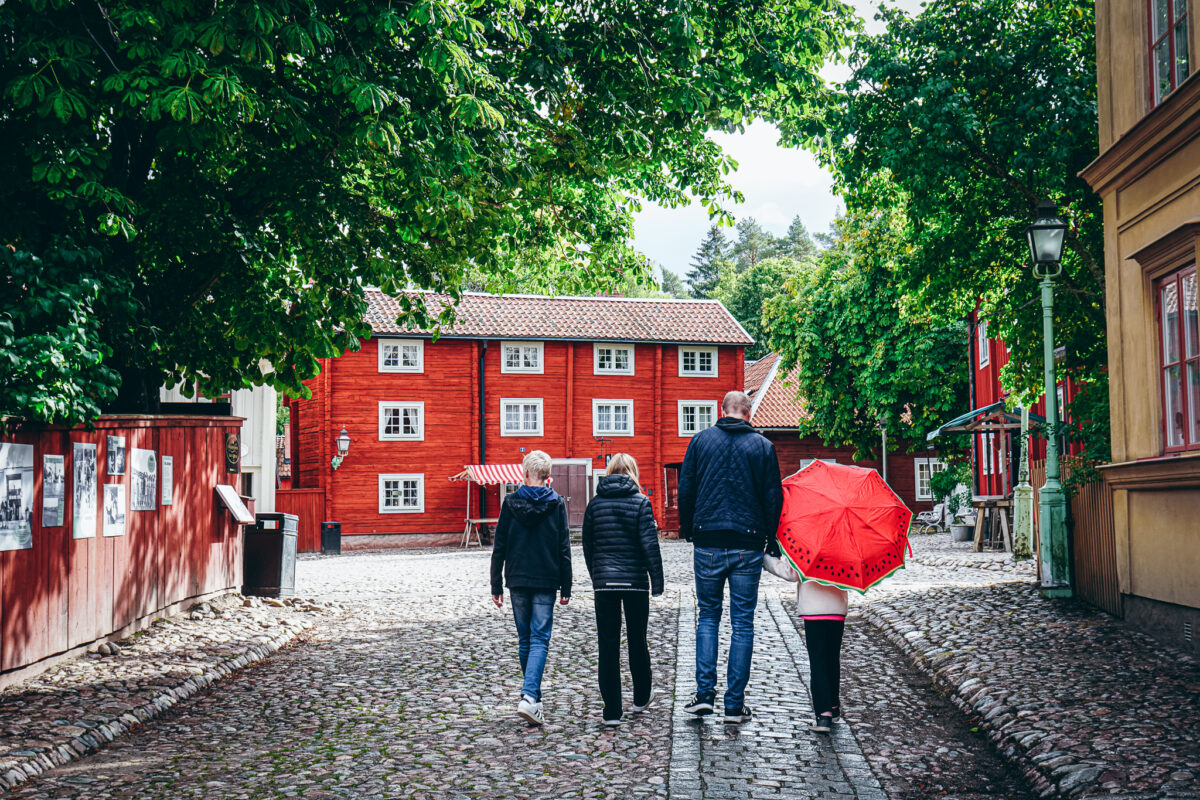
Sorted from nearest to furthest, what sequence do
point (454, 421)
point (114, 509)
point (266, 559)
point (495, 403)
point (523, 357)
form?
point (114, 509) < point (266, 559) < point (454, 421) < point (495, 403) < point (523, 357)

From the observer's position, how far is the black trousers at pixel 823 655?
6754mm

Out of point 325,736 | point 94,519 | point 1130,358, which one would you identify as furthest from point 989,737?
point 94,519

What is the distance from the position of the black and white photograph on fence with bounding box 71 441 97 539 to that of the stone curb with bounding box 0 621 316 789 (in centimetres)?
165

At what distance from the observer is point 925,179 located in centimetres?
1384

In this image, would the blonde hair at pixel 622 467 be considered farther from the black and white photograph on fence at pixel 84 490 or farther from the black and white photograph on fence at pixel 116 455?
the black and white photograph on fence at pixel 116 455

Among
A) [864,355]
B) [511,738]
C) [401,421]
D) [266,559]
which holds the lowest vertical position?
[511,738]

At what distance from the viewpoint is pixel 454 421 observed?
37.9 metres

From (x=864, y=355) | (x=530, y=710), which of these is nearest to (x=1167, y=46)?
(x=530, y=710)

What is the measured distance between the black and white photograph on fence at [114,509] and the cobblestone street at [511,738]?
188 cm

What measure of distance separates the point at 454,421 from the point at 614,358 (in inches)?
255

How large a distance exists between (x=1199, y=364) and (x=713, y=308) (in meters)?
34.1

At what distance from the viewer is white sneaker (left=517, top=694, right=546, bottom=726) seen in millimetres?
6992

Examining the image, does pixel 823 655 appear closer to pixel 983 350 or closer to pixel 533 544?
pixel 533 544

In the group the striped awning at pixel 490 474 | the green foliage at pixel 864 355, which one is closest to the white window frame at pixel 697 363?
the green foliage at pixel 864 355
